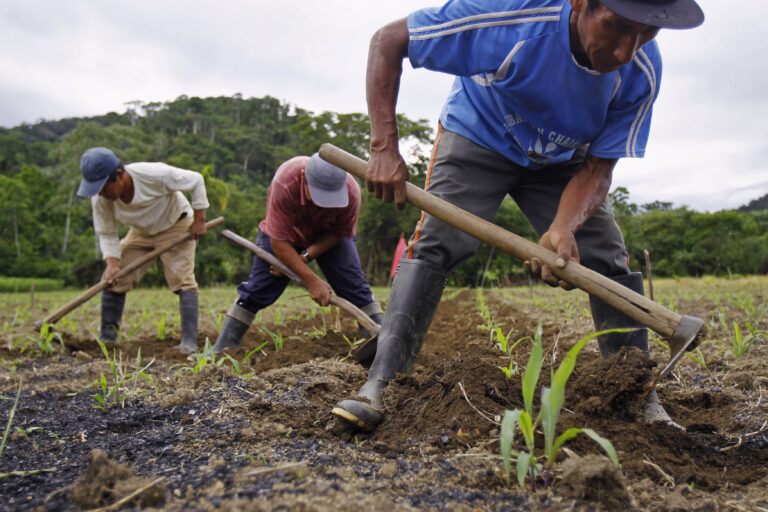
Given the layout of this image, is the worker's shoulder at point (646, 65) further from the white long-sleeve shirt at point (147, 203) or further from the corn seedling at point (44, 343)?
the corn seedling at point (44, 343)

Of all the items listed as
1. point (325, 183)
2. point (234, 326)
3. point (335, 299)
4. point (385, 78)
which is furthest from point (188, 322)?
point (385, 78)

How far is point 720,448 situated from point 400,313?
1.11 meters

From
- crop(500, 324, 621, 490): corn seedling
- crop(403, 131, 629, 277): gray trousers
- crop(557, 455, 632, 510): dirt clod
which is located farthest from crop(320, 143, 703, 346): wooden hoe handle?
crop(557, 455, 632, 510): dirt clod

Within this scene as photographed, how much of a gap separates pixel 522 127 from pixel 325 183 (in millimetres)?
1552

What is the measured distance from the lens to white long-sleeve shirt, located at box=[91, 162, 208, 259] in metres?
4.25

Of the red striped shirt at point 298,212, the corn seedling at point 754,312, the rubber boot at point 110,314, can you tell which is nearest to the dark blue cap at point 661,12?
the red striped shirt at point 298,212

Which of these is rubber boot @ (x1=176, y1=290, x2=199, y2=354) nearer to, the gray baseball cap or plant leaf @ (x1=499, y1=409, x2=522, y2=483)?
the gray baseball cap

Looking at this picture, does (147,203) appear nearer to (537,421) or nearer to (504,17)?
(504,17)

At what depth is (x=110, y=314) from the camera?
4480 millimetres

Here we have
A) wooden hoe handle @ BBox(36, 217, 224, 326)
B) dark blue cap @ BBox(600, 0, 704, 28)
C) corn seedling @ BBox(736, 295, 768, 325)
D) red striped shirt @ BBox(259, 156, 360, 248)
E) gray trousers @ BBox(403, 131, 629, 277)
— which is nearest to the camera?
dark blue cap @ BBox(600, 0, 704, 28)

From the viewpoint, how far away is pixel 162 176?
4.29 m

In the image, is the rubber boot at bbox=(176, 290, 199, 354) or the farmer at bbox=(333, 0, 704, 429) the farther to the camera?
the rubber boot at bbox=(176, 290, 199, 354)

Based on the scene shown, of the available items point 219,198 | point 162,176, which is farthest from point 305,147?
point 162,176

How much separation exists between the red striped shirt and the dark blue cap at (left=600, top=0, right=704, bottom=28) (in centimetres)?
223
